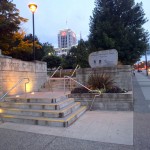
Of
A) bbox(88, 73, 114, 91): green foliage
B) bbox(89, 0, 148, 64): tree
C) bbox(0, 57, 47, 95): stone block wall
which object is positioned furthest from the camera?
bbox(89, 0, 148, 64): tree

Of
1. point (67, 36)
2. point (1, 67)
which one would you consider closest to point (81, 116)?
point (1, 67)

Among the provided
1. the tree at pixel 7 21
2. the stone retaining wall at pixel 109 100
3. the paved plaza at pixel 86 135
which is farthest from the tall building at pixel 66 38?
the paved plaza at pixel 86 135

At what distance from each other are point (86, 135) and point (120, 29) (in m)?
15.1

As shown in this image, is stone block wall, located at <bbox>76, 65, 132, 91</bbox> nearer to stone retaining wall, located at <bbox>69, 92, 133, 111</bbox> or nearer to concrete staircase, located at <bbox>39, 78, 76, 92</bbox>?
stone retaining wall, located at <bbox>69, 92, 133, 111</bbox>

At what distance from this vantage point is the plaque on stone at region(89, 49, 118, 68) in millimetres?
10416

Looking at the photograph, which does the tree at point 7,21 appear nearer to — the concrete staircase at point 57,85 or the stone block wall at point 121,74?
the concrete staircase at point 57,85

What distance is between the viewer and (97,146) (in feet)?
13.8

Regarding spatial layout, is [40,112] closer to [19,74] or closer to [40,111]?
[40,111]

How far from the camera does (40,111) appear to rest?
6.36 meters

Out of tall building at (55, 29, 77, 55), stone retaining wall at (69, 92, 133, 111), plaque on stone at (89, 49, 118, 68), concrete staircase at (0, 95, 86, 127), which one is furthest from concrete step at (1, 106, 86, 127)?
tall building at (55, 29, 77, 55)

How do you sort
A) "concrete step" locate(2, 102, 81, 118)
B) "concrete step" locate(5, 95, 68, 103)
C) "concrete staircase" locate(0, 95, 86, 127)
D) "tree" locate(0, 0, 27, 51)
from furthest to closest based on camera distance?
"tree" locate(0, 0, 27, 51)
"concrete step" locate(5, 95, 68, 103)
"concrete step" locate(2, 102, 81, 118)
"concrete staircase" locate(0, 95, 86, 127)

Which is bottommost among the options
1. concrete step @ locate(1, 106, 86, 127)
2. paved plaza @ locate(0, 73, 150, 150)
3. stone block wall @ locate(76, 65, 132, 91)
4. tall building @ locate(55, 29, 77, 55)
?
paved plaza @ locate(0, 73, 150, 150)

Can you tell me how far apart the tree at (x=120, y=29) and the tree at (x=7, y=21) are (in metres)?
7.78

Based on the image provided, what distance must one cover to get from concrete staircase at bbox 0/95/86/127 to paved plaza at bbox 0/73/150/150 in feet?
0.78
